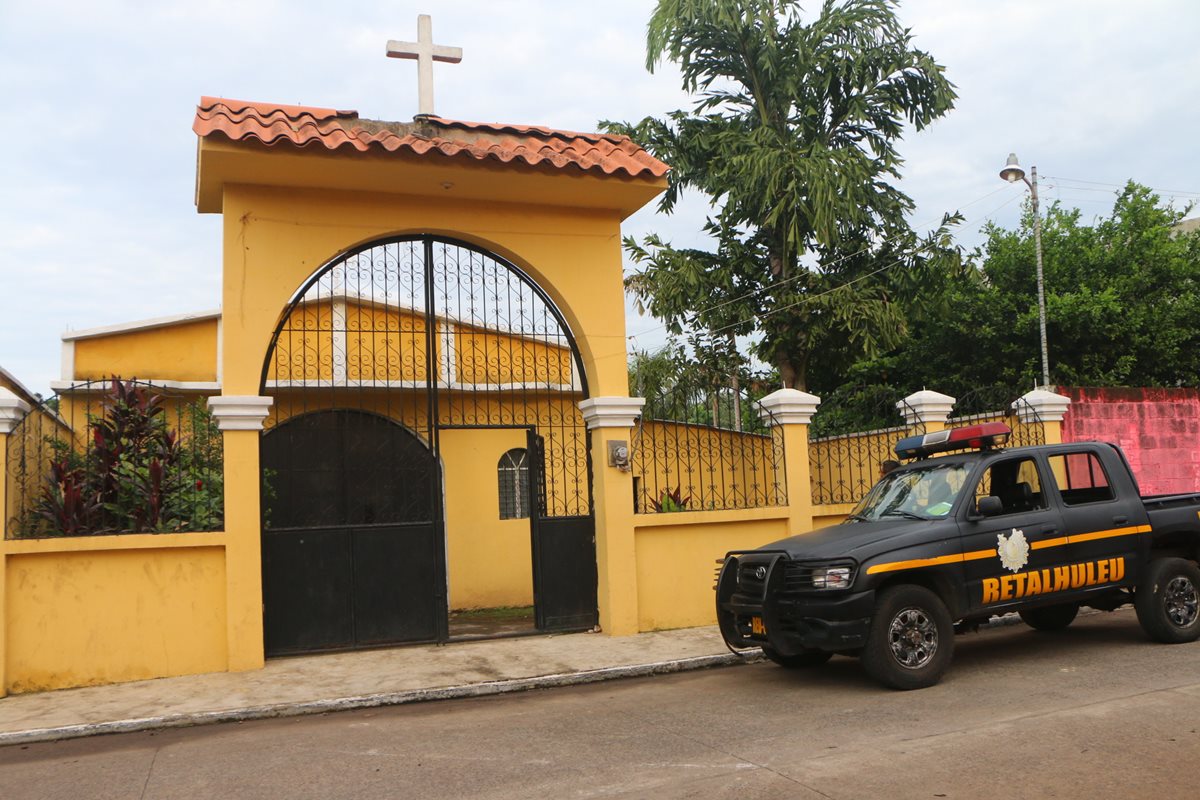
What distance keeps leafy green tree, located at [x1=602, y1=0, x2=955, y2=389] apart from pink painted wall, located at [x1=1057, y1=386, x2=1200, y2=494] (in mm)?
4459

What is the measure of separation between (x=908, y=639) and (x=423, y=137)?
678cm

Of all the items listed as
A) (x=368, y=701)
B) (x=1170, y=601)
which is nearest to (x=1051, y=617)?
(x=1170, y=601)

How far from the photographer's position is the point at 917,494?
8.26 metres

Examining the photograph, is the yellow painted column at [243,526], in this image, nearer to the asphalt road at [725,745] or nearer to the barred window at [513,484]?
the asphalt road at [725,745]

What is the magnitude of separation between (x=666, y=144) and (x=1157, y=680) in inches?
576

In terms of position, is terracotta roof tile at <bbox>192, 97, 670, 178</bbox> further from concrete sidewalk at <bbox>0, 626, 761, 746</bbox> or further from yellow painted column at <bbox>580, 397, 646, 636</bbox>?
concrete sidewalk at <bbox>0, 626, 761, 746</bbox>

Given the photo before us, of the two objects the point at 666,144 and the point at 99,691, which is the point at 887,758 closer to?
the point at 99,691

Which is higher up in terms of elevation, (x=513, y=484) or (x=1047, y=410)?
(x=1047, y=410)

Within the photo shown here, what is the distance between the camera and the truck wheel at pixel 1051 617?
30.8ft

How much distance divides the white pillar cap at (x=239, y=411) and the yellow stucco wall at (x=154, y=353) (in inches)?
229

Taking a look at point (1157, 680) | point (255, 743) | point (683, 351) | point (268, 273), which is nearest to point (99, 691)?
point (255, 743)

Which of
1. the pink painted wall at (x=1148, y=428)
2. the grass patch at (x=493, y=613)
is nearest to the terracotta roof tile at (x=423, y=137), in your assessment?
the grass patch at (x=493, y=613)

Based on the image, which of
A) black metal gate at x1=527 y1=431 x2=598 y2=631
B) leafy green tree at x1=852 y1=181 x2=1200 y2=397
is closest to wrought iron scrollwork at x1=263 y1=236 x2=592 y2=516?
black metal gate at x1=527 y1=431 x2=598 y2=631

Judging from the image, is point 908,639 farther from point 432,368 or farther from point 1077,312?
Result: point 1077,312
